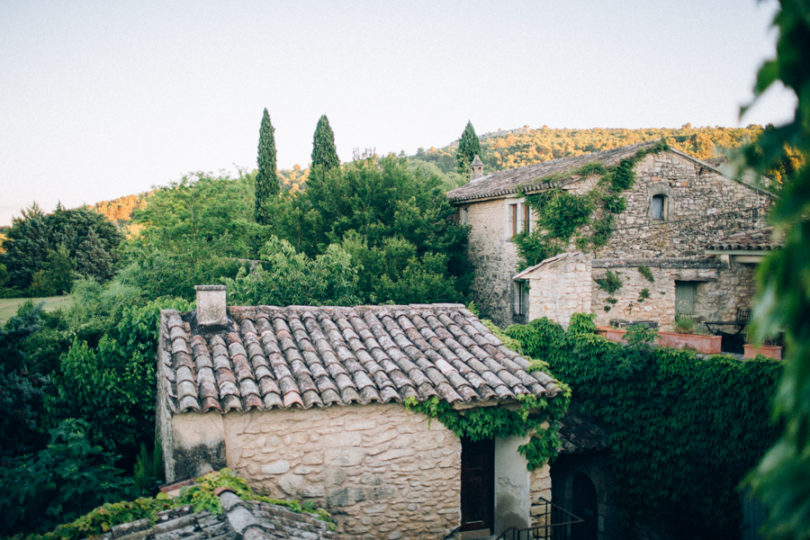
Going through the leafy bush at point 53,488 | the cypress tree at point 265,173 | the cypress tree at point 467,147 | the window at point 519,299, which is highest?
the cypress tree at point 467,147

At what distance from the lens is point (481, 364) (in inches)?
294

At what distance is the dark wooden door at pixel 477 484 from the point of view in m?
8.05

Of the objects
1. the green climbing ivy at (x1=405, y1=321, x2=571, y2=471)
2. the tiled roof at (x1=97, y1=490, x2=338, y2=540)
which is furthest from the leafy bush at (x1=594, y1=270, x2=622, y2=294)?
the tiled roof at (x1=97, y1=490, x2=338, y2=540)

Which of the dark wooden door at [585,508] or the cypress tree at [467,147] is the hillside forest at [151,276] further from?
the dark wooden door at [585,508]

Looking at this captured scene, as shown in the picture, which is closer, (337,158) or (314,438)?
(314,438)

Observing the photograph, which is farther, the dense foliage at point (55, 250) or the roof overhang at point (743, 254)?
the dense foliage at point (55, 250)

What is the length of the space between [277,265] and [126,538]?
965 cm

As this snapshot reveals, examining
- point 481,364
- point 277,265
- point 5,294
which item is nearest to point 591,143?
point 277,265

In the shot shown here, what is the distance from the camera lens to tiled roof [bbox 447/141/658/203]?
16.7 metres

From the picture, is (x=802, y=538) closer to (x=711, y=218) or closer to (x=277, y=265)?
(x=277, y=265)

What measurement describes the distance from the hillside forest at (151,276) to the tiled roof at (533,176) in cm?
150

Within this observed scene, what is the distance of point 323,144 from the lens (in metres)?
30.1

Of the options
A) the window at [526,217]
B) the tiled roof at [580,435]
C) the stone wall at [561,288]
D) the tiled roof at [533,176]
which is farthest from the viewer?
the window at [526,217]

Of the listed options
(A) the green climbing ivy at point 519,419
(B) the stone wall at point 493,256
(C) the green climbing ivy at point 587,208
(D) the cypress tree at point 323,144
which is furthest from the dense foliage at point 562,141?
(A) the green climbing ivy at point 519,419
